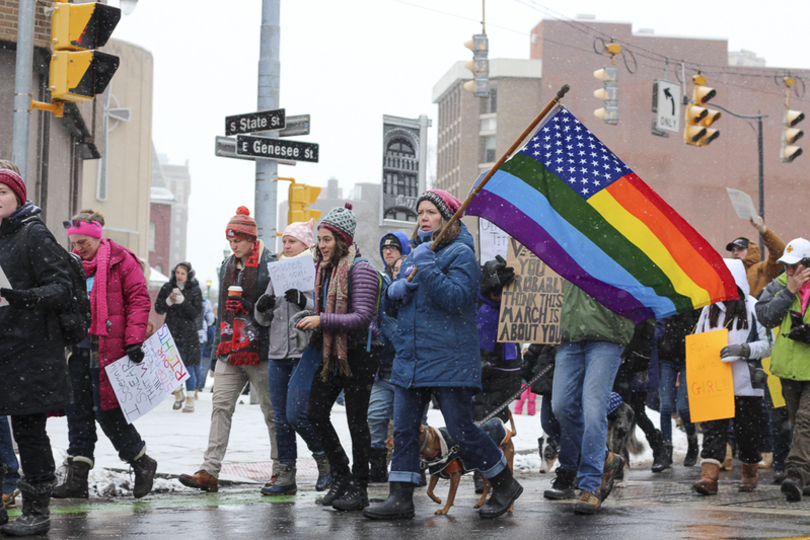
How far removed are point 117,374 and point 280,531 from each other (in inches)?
81.9

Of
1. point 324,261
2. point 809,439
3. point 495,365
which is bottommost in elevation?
point 809,439

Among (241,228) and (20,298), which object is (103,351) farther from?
(20,298)

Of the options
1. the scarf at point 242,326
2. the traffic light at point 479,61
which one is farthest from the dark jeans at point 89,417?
the traffic light at point 479,61

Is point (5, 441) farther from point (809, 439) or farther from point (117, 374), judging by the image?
point (809, 439)

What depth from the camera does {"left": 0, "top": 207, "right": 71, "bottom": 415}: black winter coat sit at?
17.4ft

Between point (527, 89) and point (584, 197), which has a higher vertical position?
point (527, 89)

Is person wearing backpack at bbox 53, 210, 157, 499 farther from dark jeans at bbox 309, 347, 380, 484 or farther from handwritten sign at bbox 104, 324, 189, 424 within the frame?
dark jeans at bbox 309, 347, 380, 484

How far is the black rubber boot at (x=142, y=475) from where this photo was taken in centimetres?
696

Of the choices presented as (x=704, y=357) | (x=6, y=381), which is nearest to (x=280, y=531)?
(x=6, y=381)

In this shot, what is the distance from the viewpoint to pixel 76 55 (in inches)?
321

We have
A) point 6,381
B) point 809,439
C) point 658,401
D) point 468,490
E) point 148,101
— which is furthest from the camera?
point 148,101

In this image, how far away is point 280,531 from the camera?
18.2 ft

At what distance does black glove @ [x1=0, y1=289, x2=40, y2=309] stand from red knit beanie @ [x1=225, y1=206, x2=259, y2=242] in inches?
96.0

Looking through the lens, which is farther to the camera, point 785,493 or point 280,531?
point 785,493
